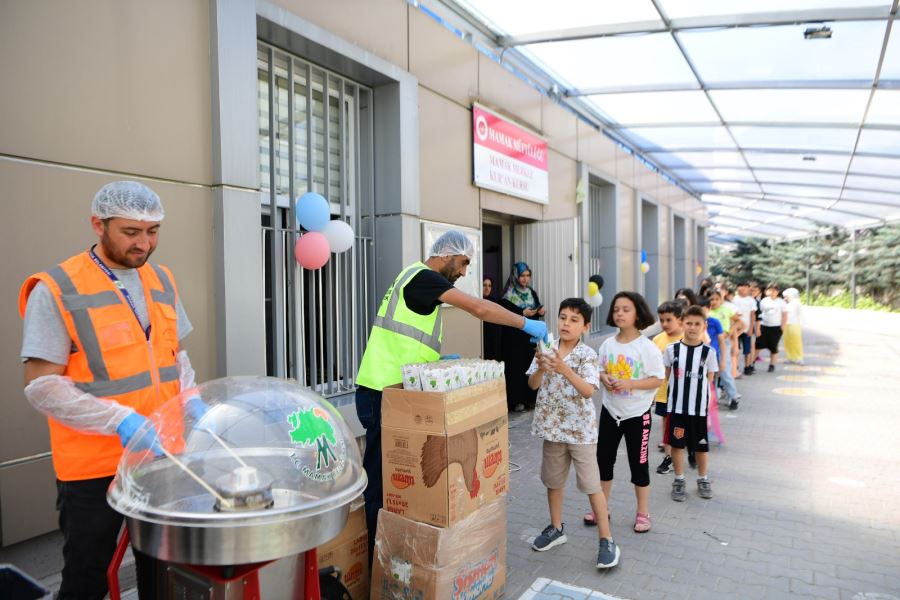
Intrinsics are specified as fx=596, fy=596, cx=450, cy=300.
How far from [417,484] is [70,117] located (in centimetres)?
261

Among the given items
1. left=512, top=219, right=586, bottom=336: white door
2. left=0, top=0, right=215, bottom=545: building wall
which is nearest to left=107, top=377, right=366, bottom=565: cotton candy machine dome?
left=0, top=0, right=215, bottom=545: building wall

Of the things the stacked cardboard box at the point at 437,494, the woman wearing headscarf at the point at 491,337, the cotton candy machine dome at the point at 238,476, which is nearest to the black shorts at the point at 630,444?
the stacked cardboard box at the point at 437,494

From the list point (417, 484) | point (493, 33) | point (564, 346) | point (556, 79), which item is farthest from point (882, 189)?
point (417, 484)

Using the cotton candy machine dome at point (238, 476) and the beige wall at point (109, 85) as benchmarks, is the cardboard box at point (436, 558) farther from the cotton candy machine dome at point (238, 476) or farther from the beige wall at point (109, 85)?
the beige wall at point (109, 85)

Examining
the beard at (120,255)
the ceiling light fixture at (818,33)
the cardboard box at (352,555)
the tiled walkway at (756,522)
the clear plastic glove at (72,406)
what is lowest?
the tiled walkway at (756,522)

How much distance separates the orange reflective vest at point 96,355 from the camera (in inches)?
83.0

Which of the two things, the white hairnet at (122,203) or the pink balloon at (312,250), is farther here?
the pink balloon at (312,250)

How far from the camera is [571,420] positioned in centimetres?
359

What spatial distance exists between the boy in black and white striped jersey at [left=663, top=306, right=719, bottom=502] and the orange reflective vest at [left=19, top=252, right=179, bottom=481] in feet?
12.6

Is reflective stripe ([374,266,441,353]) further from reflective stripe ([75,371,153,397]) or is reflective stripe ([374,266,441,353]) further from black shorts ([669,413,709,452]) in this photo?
black shorts ([669,413,709,452])

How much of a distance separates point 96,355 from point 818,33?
24.9 ft

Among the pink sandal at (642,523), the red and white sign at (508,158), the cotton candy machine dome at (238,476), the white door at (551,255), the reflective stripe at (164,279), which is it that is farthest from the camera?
the white door at (551,255)

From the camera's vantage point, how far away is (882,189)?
1484 cm

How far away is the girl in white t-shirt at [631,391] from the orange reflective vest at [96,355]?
2699mm
